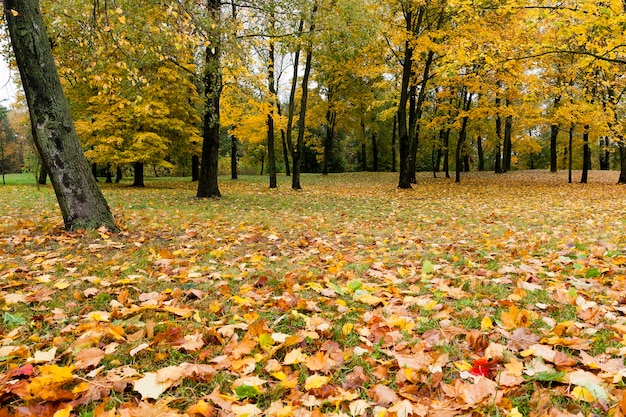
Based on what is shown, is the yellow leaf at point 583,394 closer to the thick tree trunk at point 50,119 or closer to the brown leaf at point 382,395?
the brown leaf at point 382,395

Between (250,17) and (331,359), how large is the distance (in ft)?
38.0

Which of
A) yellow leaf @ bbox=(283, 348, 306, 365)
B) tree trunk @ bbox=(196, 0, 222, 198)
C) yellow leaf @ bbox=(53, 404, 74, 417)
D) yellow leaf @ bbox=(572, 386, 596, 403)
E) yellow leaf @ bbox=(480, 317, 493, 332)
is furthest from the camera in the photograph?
tree trunk @ bbox=(196, 0, 222, 198)

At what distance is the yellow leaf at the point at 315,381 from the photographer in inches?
76.1

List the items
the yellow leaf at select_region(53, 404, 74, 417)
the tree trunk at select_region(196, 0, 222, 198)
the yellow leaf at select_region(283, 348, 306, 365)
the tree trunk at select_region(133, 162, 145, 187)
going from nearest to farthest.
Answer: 1. the yellow leaf at select_region(53, 404, 74, 417)
2. the yellow leaf at select_region(283, 348, 306, 365)
3. the tree trunk at select_region(196, 0, 222, 198)
4. the tree trunk at select_region(133, 162, 145, 187)

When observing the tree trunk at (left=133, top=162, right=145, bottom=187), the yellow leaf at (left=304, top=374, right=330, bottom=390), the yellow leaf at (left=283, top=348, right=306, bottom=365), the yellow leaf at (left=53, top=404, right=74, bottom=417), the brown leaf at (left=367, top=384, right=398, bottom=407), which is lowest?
the brown leaf at (left=367, top=384, right=398, bottom=407)

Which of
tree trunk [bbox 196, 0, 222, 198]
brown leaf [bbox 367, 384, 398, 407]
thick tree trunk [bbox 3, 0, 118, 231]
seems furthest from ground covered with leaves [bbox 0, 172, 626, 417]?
tree trunk [bbox 196, 0, 222, 198]

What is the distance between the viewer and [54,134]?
5547mm

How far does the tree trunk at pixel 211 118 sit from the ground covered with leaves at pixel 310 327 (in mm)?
5700

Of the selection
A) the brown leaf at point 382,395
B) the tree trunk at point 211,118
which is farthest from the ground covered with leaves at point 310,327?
the tree trunk at point 211,118

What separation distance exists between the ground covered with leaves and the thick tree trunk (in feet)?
1.59

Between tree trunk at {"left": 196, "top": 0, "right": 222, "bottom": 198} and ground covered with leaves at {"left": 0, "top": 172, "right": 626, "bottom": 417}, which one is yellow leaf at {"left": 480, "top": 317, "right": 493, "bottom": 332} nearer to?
ground covered with leaves at {"left": 0, "top": 172, "right": 626, "bottom": 417}

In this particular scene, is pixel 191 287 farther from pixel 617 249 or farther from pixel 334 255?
pixel 617 249

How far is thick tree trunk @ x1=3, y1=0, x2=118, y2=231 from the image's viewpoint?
5344mm

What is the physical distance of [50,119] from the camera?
5508 mm
